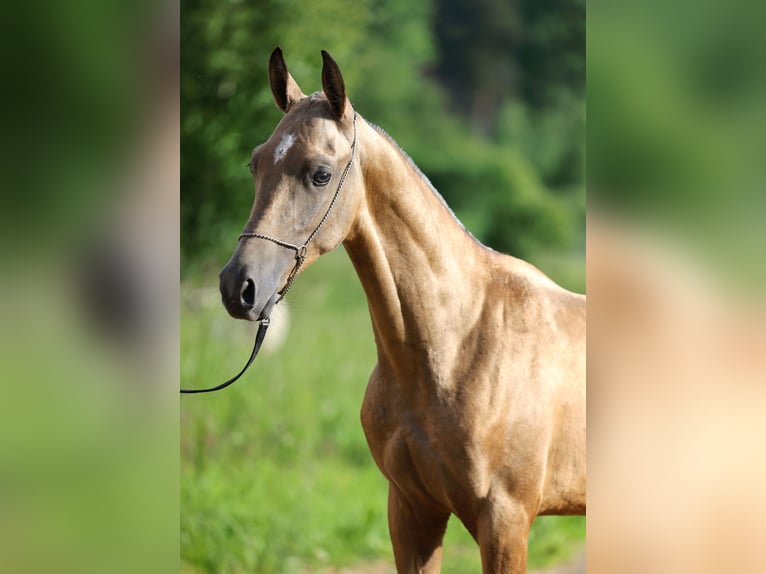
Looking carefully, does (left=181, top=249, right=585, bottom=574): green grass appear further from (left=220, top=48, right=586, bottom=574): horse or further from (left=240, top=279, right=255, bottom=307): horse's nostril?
(left=240, top=279, right=255, bottom=307): horse's nostril

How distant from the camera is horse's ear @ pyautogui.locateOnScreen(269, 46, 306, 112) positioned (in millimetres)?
1890

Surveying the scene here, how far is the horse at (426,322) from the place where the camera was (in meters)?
1.76

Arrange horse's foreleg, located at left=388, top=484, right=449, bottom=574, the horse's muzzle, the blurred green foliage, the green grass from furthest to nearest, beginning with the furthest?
the blurred green foliage → the green grass → horse's foreleg, located at left=388, top=484, right=449, bottom=574 → the horse's muzzle

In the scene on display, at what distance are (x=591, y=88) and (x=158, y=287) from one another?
574mm

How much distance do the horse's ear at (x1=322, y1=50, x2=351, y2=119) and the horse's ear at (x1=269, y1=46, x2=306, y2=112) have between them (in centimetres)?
15

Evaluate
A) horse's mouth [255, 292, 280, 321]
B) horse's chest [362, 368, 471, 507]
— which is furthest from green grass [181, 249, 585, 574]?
horse's mouth [255, 292, 280, 321]

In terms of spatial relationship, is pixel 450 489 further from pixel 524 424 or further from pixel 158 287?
pixel 158 287

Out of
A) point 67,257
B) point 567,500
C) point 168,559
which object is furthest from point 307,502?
point 67,257

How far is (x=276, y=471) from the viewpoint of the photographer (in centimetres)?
359

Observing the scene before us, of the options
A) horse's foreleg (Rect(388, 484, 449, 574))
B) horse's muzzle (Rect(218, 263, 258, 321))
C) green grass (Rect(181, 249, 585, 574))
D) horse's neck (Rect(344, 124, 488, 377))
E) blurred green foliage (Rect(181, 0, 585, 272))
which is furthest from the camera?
blurred green foliage (Rect(181, 0, 585, 272))

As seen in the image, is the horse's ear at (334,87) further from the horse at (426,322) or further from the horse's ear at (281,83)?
the horse's ear at (281,83)

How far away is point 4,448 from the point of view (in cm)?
99

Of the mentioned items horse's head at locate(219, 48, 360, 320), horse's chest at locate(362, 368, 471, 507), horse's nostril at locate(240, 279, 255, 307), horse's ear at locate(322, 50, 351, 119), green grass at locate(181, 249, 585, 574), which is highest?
horse's ear at locate(322, 50, 351, 119)

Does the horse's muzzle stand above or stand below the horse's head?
below
